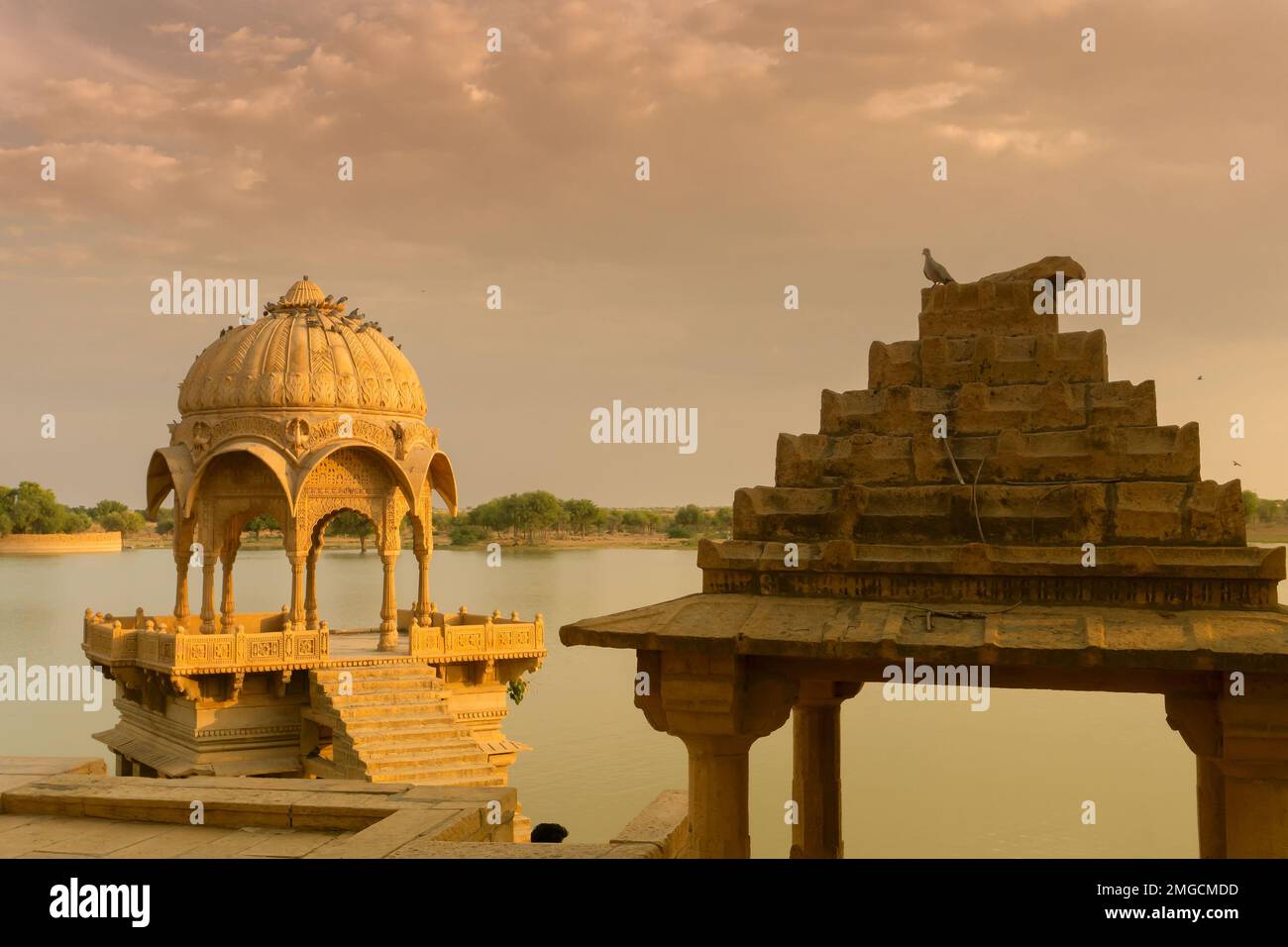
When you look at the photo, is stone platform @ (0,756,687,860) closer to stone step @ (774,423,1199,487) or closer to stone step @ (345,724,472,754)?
stone step @ (774,423,1199,487)

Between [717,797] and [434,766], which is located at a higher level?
[717,797]

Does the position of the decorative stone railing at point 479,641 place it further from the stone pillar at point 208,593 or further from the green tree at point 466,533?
the green tree at point 466,533

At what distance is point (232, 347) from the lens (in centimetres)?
1995

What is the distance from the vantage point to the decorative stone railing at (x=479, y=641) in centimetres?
1867

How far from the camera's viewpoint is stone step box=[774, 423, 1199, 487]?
6664 millimetres

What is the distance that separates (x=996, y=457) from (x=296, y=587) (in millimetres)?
15136

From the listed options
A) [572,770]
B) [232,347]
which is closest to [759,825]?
[572,770]

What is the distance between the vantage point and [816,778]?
9.21 metres

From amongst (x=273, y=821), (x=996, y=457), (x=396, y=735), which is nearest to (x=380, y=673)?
(x=396, y=735)

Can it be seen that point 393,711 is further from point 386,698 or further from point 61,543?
point 61,543

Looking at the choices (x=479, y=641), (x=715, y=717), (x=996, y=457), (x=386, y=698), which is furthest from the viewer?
(x=479, y=641)

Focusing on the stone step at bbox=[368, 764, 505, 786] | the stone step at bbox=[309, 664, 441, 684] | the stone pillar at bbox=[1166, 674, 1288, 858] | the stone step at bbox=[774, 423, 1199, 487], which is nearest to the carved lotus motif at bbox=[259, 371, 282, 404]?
the stone step at bbox=[309, 664, 441, 684]
